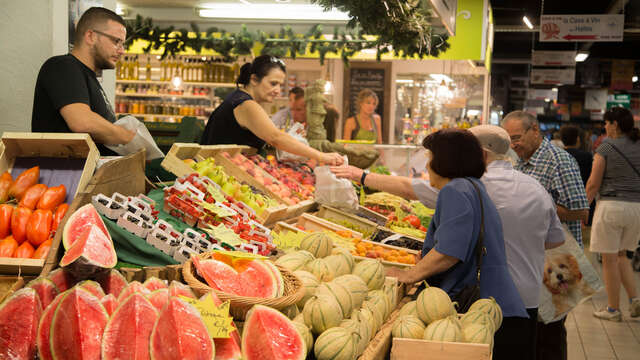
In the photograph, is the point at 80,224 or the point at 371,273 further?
the point at 371,273

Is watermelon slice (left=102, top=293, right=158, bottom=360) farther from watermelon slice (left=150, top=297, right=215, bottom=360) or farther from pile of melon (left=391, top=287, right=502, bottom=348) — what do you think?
pile of melon (left=391, top=287, right=502, bottom=348)

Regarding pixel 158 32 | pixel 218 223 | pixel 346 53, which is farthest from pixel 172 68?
pixel 218 223

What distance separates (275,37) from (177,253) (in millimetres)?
8388

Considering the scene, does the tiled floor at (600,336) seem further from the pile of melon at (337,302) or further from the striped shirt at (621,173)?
the pile of melon at (337,302)

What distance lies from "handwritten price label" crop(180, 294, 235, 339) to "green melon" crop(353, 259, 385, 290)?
991mm

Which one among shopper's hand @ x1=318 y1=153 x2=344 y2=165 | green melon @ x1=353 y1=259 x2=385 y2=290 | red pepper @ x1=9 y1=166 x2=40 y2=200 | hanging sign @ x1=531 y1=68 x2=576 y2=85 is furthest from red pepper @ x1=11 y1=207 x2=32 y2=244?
hanging sign @ x1=531 y1=68 x2=576 y2=85

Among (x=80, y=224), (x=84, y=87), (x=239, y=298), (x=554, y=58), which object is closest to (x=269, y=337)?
(x=239, y=298)

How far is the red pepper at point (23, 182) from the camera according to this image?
8.07 ft

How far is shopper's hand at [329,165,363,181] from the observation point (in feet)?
12.8

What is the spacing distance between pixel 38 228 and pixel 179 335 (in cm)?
106

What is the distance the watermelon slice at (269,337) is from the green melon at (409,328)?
0.50 meters

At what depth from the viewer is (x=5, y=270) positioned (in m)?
2.17

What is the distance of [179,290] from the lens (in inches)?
68.9

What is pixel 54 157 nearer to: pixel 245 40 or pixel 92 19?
pixel 92 19
